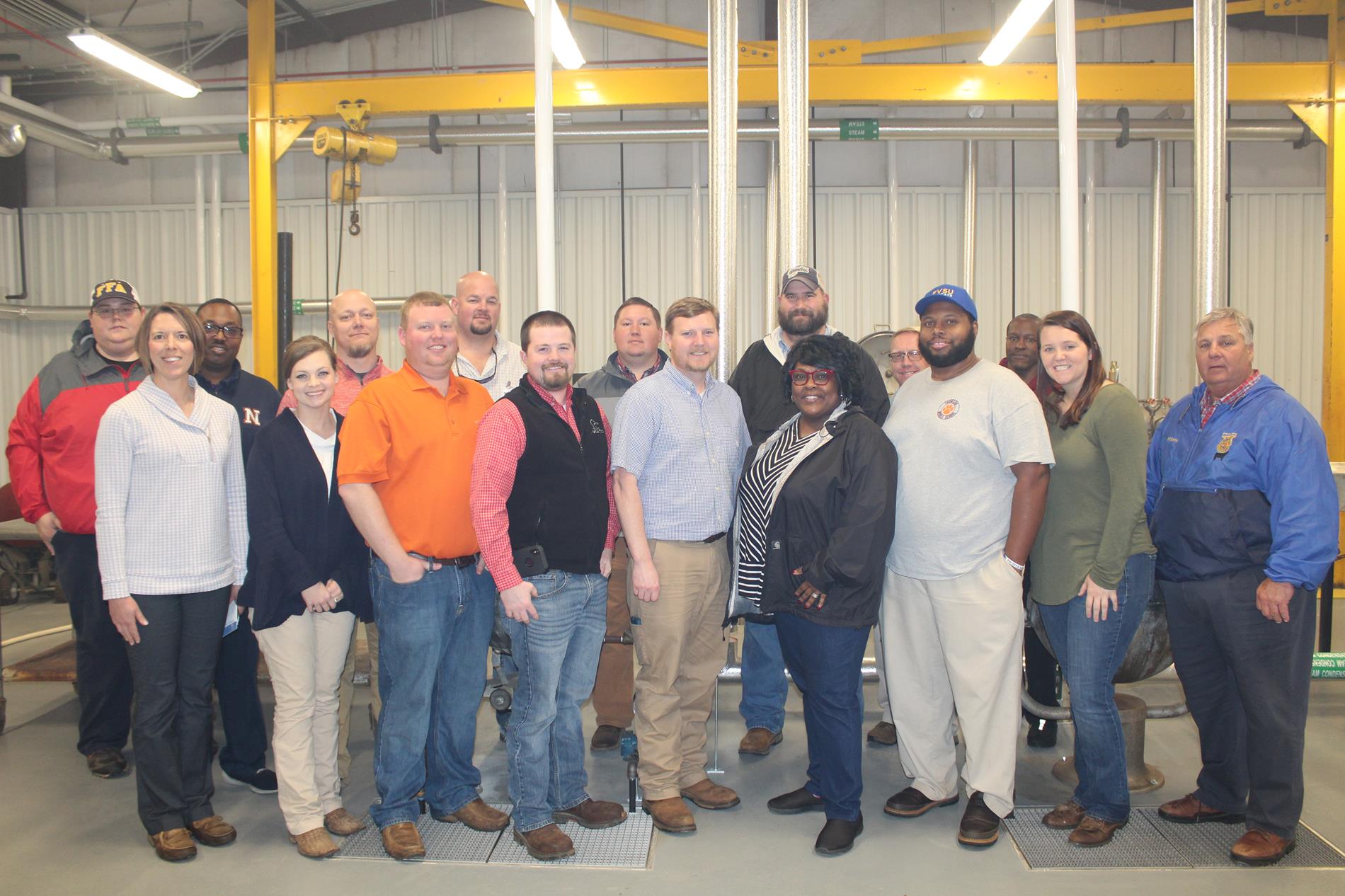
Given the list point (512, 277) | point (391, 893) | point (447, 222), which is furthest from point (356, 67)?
point (391, 893)

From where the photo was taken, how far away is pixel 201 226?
957 cm

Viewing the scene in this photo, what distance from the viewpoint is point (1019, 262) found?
9.34 m

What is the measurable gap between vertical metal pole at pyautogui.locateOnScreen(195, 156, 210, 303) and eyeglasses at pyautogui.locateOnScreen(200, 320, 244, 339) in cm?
678

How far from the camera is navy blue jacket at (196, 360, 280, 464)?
347 centimetres

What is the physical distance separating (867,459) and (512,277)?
292 inches

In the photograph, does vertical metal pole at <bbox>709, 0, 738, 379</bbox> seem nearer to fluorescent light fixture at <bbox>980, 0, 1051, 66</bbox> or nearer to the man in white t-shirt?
the man in white t-shirt

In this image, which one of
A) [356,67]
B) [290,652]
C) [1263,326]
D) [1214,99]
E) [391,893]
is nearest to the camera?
[391,893]

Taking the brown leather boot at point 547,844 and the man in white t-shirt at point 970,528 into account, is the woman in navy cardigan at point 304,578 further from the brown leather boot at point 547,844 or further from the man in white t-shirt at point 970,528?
the man in white t-shirt at point 970,528

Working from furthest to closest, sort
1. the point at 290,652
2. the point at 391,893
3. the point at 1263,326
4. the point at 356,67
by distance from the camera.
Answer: the point at 356,67 → the point at 1263,326 → the point at 290,652 → the point at 391,893

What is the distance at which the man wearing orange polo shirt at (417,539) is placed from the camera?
266cm

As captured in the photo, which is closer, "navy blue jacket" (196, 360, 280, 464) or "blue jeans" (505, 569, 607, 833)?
"blue jeans" (505, 569, 607, 833)

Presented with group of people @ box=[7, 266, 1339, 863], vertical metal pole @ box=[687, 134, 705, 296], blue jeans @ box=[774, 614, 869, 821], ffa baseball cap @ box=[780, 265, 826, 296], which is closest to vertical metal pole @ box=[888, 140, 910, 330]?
vertical metal pole @ box=[687, 134, 705, 296]

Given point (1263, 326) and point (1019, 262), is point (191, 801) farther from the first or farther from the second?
point (1263, 326)

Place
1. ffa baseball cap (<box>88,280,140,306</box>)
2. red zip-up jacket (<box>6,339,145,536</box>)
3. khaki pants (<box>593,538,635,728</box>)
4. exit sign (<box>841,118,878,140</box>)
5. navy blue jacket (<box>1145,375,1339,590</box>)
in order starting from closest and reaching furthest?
1. navy blue jacket (<box>1145,375,1339,590</box>)
2. ffa baseball cap (<box>88,280,140,306</box>)
3. red zip-up jacket (<box>6,339,145,536</box>)
4. khaki pants (<box>593,538,635,728</box>)
5. exit sign (<box>841,118,878,140</box>)
